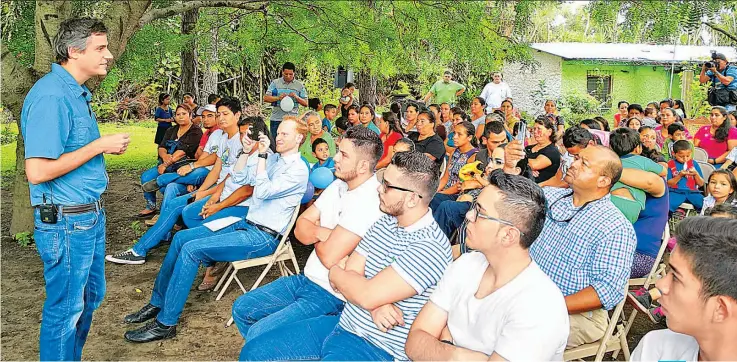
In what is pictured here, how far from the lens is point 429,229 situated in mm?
2729

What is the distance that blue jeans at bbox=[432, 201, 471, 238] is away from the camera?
478cm

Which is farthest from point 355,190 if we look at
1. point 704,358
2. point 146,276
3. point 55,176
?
point 146,276

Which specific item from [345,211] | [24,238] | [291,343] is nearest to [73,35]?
[345,211]

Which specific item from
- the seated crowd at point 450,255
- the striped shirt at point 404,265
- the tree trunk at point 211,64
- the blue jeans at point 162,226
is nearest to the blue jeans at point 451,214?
the seated crowd at point 450,255

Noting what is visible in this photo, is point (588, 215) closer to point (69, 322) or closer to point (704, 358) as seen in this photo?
point (704, 358)

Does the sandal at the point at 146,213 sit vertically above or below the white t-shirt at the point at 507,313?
below

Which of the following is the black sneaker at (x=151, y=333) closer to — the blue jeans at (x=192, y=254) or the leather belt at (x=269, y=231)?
the blue jeans at (x=192, y=254)

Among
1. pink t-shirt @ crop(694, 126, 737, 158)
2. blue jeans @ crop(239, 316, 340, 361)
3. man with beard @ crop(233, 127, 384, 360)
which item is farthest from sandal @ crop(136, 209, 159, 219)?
pink t-shirt @ crop(694, 126, 737, 158)

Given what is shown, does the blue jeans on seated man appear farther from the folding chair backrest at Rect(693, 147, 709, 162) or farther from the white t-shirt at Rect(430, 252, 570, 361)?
the white t-shirt at Rect(430, 252, 570, 361)

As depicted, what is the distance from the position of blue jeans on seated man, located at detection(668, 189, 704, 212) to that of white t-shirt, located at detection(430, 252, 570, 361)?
4.44 metres

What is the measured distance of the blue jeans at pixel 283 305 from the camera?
3.12m

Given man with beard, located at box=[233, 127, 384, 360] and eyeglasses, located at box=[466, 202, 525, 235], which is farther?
man with beard, located at box=[233, 127, 384, 360]

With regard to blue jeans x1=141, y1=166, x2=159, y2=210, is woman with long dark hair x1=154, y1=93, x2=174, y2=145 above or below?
above

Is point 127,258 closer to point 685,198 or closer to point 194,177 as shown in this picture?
point 194,177
